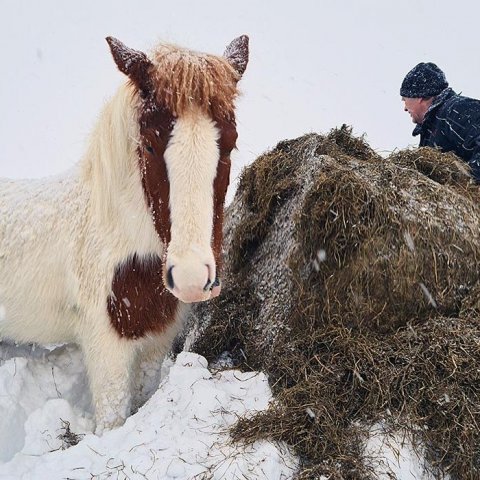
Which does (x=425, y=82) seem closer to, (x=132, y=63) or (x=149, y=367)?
(x=132, y=63)

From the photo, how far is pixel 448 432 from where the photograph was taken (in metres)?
2.61

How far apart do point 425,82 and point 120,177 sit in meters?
3.21

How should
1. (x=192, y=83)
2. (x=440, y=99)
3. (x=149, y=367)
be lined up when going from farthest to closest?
(x=440, y=99) < (x=149, y=367) < (x=192, y=83)

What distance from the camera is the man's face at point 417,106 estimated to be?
497 centimetres

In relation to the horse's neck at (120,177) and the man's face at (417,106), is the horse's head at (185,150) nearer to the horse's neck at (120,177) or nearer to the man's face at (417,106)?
the horse's neck at (120,177)

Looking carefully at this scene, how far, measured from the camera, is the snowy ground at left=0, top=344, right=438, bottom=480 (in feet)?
8.11

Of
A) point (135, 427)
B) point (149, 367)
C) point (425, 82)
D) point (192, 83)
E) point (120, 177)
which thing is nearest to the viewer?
point (192, 83)

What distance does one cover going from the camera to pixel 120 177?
3078 mm

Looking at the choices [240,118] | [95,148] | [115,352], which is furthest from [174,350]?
[240,118]

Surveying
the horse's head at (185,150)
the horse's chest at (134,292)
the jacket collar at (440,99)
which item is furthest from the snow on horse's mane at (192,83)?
the jacket collar at (440,99)

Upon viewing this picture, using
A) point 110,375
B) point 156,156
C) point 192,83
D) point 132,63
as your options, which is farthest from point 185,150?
point 110,375

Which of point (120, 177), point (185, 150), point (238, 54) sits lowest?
point (120, 177)

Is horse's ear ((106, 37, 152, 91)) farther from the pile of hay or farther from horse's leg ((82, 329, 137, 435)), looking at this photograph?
horse's leg ((82, 329, 137, 435))

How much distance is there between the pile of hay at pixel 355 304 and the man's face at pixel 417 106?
126 centimetres
